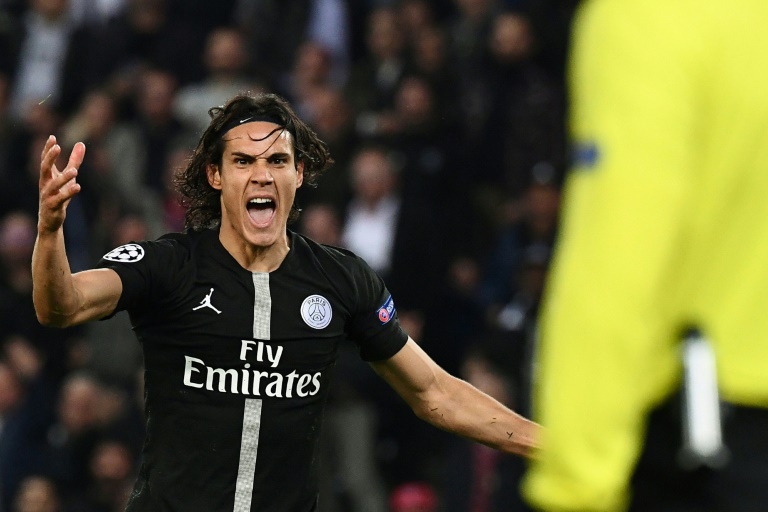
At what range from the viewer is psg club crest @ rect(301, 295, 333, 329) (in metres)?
5.21

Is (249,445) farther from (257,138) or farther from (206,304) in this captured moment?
(257,138)

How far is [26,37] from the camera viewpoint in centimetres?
1359

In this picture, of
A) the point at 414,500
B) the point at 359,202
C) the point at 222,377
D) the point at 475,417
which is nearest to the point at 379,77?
the point at 359,202

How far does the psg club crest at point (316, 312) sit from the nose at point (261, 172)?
18.7 inches

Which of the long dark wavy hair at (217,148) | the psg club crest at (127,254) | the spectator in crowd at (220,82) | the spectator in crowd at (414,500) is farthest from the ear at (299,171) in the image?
the spectator in crowd at (220,82)

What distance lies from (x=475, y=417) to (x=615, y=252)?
9.39 feet

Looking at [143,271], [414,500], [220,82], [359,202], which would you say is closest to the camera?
[143,271]

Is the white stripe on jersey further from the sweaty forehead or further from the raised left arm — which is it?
the sweaty forehead

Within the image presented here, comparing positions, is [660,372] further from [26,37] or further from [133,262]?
[26,37]

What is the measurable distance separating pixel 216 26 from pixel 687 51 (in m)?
11.1

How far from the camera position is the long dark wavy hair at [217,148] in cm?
549

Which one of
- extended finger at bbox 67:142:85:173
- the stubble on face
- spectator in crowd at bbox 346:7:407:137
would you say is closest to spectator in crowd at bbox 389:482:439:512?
spectator in crowd at bbox 346:7:407:137

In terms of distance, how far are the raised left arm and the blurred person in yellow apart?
2.51 m

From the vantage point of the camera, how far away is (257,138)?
17.7 ft
